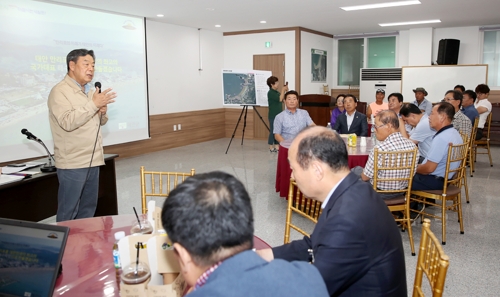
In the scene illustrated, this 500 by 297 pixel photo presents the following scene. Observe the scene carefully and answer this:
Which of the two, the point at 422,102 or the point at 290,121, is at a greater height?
the point at 422,102

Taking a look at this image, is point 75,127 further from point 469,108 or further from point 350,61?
point 350,61

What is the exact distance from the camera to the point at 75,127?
299 centimetres

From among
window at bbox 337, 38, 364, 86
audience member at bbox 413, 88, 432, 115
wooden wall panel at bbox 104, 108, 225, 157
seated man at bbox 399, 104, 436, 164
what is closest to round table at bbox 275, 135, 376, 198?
seated man at bbox 399, 104, 436, 164

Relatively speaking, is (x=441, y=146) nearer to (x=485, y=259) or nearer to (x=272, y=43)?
(x=485, y=259)

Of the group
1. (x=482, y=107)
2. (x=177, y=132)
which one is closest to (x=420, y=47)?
(x=482, y=107)

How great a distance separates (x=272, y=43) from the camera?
33.0 ft

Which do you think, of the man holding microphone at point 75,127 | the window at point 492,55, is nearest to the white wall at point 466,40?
the window at point 492,55

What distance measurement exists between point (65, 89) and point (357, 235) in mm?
2496

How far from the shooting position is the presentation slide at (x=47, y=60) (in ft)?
19.1

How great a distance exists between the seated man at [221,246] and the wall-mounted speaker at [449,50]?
10.3 m

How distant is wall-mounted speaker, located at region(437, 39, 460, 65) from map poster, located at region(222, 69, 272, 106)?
14.4ft

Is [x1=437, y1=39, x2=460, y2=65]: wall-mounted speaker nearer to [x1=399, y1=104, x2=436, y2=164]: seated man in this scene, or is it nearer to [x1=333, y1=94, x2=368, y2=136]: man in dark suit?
[x1=333, y1=94, x2=368, y2=136]: man in dark suit

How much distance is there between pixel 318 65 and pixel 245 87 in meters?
2.90

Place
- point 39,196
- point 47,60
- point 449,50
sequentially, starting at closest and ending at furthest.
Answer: point 39,196, point 47,60, point 449,50
